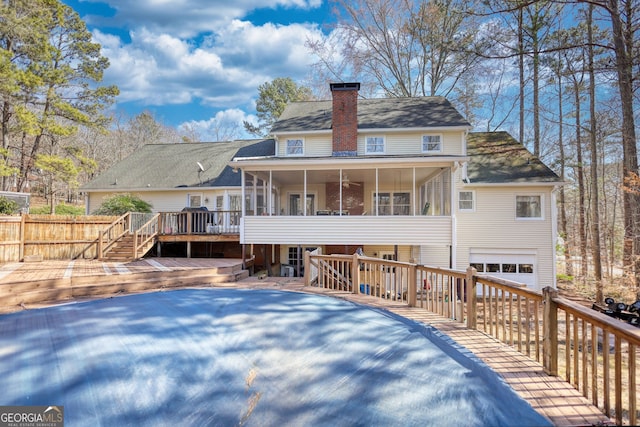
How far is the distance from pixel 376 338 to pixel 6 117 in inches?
885

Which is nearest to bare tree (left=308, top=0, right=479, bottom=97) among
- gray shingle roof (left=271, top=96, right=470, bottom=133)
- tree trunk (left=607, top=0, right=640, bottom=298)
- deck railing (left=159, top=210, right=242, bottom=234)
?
gray shingle roof (left=271, top=96, right=470, bottom=133)

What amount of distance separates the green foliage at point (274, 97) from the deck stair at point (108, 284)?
72.0ft

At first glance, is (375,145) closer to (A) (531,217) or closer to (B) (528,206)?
(B) (528,206)

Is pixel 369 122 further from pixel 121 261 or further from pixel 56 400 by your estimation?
pixel 56 400

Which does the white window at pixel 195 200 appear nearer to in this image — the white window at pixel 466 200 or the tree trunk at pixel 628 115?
the white window at pixel 466 200

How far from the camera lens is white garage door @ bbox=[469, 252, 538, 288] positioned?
14.2 metres

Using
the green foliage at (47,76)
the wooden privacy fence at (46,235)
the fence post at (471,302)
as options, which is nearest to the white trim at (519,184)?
the fence post at (471,302)

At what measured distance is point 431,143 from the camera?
14664 mm

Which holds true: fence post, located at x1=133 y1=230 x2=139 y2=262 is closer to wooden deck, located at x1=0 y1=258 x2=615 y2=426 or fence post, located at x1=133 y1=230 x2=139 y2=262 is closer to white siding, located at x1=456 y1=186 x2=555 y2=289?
wooden deck, located at x1=0 y1=258 x2=615 y2=426

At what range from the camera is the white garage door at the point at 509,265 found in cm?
1419

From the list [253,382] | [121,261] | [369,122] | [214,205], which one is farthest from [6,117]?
[253,382]

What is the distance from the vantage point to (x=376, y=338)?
3.78m

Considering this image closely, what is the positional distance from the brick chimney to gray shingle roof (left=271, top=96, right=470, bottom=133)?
1.78 ft

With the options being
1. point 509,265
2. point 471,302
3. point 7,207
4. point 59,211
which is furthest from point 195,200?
point 509,265
